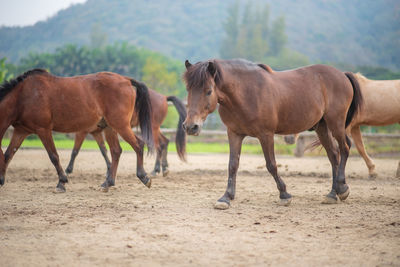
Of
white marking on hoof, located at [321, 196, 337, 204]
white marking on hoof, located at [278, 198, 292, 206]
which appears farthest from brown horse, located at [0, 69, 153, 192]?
white marking on hoof, located at [321, 196, 337, 204]

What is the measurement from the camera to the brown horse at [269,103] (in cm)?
437

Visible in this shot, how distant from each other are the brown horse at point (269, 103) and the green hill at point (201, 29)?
64.7m

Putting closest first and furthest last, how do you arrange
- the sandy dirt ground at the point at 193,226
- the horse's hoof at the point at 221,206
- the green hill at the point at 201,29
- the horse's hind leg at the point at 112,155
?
the sandy dirt ground at the point at 193,226 < the horse's hoof at the point at 221,206 < the horse's hind leg at the point at 112,155 < the green hill at the point at 201,29

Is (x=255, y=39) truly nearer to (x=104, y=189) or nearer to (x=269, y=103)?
(x=104, y=189)

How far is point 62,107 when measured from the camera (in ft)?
19.3

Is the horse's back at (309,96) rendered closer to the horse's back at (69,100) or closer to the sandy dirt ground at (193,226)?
the sandy dirt ground at (193,226)

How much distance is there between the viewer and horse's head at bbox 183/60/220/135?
14.0ft

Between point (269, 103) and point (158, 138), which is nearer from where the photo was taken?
point (269, 103)

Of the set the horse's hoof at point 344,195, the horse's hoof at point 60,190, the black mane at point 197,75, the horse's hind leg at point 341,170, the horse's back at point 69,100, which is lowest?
the horse's hoof at point 60,190

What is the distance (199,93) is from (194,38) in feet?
399

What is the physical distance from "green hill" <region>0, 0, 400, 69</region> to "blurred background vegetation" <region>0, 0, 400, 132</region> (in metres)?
0.28

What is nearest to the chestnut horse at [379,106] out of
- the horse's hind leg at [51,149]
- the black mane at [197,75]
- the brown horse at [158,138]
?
the brown horse at [158,138]

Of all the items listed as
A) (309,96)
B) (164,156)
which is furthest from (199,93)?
(164,156)

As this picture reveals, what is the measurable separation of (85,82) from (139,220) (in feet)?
9.74
